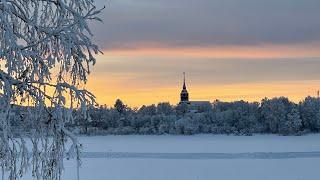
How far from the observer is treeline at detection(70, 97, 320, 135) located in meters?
68.2

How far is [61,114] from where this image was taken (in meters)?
3.83

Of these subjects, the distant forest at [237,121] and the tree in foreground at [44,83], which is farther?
the distant forest at [237,121]

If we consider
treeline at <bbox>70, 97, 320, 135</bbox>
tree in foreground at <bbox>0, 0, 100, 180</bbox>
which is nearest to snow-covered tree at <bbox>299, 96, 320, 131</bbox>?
treeline at <bbox>70, 97, 320, 135</bbox>

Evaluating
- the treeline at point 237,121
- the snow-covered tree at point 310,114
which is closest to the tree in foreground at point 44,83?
the treeline at point 237,121

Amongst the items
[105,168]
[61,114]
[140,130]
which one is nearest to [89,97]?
[61,114]

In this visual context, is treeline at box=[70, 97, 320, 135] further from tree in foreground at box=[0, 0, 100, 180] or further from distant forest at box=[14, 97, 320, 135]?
tree in foreground at box=[0, 0, 100, 180]

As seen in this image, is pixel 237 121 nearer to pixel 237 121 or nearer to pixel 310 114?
pixel 237 121

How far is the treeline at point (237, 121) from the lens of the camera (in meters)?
68.2

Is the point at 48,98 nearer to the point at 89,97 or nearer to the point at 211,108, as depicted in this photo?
the point at 89,97

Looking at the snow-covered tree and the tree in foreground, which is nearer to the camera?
the tree in foreground

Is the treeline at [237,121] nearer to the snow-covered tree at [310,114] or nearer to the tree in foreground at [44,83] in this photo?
the snow-covered tree at [310,114]

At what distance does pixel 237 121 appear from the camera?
73.6 m

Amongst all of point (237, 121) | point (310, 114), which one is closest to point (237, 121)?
point (237, 121)

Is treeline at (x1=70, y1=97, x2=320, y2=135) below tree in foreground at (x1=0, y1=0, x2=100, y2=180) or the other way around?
the other way around
